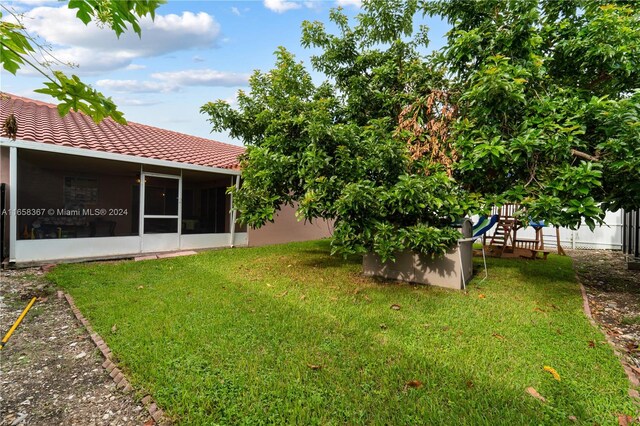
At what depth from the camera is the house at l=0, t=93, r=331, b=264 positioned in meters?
7.26

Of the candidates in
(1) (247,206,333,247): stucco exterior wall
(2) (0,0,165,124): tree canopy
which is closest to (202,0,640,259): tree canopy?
(2) (0,0,165,124): tree canopy

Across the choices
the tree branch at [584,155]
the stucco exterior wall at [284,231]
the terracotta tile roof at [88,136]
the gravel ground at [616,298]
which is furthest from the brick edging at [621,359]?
the terracotta tile roof at [88,136]

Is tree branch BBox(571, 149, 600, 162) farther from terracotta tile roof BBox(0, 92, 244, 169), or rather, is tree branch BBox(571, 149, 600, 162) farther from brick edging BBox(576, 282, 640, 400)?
terracotta tile roof BBox(0, 92, 244, 169)

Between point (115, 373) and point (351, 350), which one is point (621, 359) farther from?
point (115, 373)

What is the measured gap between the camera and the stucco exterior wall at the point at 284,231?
12000 mm

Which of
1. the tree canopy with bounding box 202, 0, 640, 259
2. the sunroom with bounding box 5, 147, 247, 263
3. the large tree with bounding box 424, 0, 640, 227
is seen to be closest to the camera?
the large tree with bounding box 424, 0, 640, 227

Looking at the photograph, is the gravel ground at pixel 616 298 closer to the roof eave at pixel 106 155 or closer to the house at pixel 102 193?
the house at pixel 102 193

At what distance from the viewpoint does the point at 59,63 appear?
1.79 m

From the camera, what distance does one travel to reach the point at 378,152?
17.8ft

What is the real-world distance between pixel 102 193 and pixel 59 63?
8.59 m

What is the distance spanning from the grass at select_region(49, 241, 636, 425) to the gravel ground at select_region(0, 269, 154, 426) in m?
0.22

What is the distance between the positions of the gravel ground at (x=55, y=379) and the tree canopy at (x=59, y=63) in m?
2.22

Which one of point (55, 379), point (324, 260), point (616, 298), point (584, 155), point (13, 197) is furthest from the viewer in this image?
point (324, 260)

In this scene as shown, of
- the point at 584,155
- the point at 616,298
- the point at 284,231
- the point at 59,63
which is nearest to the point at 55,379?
the point at 59,63
